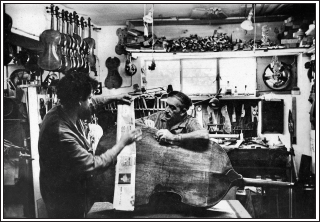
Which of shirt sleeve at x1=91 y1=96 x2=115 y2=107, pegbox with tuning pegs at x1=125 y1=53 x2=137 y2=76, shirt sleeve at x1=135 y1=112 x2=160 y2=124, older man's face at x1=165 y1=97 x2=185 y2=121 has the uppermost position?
pegbox with tuning pegs at x1=125 y1=53 x2=137 y2=76

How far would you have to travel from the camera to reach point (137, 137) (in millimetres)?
3070

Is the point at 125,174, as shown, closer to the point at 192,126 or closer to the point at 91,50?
the point at 192,126

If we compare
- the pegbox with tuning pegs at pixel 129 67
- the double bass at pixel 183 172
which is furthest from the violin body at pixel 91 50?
the double bass at pixel 183 172

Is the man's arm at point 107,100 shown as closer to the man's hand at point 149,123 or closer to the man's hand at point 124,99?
the man's hand at point 124,99

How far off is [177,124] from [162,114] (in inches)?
7.6

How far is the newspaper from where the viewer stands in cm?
304

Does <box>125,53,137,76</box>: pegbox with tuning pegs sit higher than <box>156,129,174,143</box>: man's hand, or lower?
higher

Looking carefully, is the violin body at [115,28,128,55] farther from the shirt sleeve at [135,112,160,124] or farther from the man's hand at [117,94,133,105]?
the shirt sleeve at [135,112,160,124]

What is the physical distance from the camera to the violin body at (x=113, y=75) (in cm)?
420

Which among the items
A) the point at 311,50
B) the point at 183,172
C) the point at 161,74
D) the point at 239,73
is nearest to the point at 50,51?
the point at 161,74

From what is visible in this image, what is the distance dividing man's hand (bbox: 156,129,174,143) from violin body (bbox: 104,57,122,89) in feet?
4.82

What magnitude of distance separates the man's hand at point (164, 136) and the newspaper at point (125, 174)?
0.90ft

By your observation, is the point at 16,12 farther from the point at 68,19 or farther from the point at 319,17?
the point at 319,17

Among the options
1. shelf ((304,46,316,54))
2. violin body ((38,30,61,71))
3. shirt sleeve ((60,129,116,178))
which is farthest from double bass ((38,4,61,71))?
shelf ((304,46,316,54))
